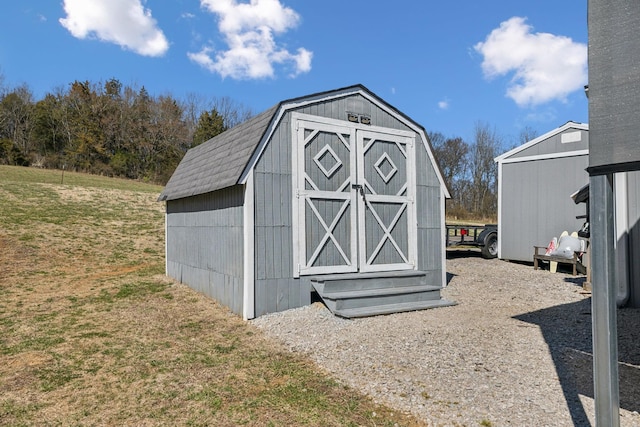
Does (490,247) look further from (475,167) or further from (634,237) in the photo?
(475,167)

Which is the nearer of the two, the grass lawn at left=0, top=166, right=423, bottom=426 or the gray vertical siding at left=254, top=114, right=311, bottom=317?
the grass lawn at left=0, top=166, right=423, bottom=426

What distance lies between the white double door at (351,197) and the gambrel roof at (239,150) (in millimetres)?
348

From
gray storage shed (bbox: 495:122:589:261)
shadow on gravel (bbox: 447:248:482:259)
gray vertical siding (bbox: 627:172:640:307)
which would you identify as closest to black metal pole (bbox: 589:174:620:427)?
gray vertical siding (bbox: 627:172:640:307)

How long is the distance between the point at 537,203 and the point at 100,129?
35.6 metres

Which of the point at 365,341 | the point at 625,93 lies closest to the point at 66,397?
the point at 365,341

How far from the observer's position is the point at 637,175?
6492 millimetres

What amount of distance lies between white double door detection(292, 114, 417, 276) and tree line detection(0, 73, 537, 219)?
2640 centimetres

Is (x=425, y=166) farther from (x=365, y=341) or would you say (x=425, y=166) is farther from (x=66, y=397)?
(x=66, y=397)

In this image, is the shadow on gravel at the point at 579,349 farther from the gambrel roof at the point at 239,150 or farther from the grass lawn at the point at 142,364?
the gambrel roof at the point at 239,150

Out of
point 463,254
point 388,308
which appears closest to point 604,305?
point 388,308

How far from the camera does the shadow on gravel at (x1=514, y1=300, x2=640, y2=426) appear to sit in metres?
3.46

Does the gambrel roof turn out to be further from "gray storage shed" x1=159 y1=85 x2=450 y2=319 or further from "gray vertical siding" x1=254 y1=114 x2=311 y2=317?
"gray vertical siding" x1=254 y1=114 x2=311 y2=317

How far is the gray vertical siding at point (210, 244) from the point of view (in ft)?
22.3

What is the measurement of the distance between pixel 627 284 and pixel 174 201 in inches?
394
